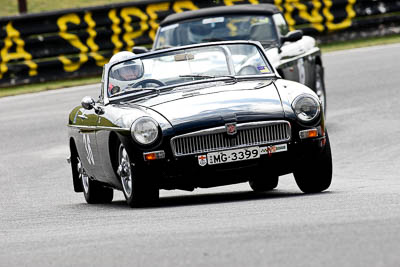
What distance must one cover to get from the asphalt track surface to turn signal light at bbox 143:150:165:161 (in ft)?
1.23

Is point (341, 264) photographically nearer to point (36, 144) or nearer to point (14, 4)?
point (36, 144)

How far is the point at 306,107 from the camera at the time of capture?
326 inches

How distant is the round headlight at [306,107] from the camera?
823 cm

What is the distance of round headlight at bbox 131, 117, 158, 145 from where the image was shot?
8.05 m

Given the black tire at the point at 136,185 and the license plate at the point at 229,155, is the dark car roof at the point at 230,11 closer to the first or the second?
the black tire at the point at 136,185

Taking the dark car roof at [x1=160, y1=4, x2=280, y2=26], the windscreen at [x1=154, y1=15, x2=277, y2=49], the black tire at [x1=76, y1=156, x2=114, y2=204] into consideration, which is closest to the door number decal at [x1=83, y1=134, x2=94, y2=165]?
the black tire at [x1=76, y1=156, x2=114, y2=204]

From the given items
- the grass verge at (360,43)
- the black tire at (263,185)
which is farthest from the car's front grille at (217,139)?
the grass verge at (360,43)

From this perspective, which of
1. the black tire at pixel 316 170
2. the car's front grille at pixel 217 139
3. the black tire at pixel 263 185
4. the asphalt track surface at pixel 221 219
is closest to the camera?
the asphalt track surface at pixel 221 219

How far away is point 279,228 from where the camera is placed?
6016 mm

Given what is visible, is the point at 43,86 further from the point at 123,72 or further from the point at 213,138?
the point at 213,138

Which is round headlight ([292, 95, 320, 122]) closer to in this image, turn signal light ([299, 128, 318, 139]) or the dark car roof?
turn signal light ([299, 128, 318, 139])

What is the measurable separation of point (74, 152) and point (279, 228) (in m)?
4.95

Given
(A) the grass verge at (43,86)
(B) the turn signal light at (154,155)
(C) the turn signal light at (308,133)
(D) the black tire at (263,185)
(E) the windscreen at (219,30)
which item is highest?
(B) the turn signal light at (154,155)

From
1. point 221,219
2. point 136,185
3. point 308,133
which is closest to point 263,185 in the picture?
point 308,133
